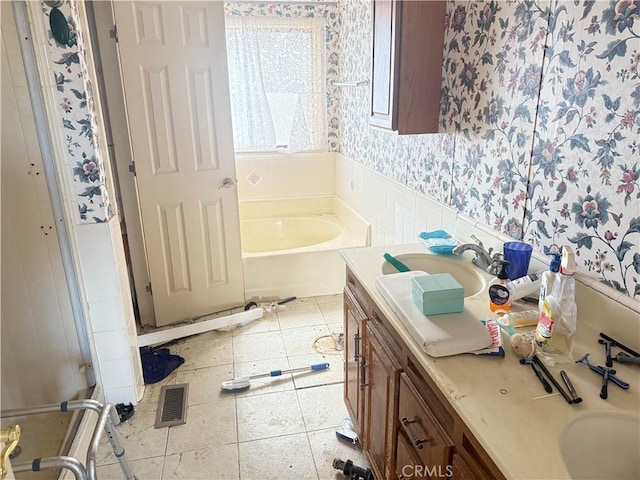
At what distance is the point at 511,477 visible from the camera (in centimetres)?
76

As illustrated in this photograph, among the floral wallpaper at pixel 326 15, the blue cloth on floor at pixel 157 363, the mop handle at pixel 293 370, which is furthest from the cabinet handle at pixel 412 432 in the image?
the floral wallpaper at pixel 326 15

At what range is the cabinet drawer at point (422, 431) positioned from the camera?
1037 mm

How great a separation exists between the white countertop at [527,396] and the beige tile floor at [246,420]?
103 cm

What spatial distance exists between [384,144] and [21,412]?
7.54 feet

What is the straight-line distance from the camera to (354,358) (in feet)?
5.94

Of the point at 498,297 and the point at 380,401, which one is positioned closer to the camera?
the point at 498,297

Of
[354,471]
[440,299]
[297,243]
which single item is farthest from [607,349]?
[297,243]

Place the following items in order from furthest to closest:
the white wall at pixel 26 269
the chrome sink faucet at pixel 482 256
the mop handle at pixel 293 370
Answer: the mop handle at pixel 293 370 < the white wall at pixel 26 269 < the chrome sink faucet at pixel 482 256

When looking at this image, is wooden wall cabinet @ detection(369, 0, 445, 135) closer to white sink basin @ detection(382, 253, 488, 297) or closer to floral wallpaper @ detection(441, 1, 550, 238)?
floral wallpaper @ detection(441, 1, 550, 238)

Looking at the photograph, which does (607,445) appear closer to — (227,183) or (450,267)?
(450,267)

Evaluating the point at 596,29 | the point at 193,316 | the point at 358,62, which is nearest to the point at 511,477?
the point at 596,29

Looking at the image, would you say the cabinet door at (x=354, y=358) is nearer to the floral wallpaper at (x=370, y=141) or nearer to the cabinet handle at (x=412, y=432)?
the cabinet handle at (x=412, y=432)

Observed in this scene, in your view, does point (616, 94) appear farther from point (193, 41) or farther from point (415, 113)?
point (193, 41)

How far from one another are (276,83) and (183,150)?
128 centimetres
